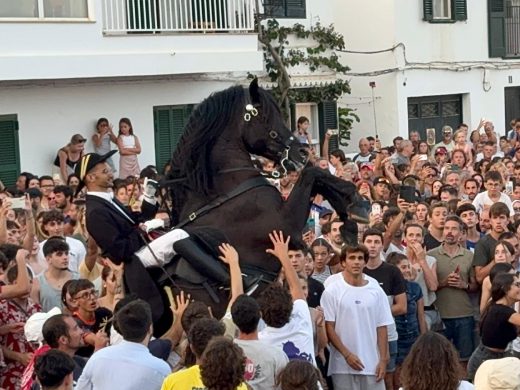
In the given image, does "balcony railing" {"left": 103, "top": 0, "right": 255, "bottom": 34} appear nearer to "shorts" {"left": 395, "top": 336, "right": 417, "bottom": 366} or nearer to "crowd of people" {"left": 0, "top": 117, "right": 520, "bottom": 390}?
"crowd of people" {"left": 0, "top": 117, "right": 520, "bottom": 390}

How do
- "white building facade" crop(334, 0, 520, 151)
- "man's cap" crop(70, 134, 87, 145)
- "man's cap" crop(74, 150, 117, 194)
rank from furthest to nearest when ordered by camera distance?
"white building facade" crop(334, 0, 520, 151) → "man's cap" crop(70, 134, 87, 145) → "man's cap" crop(74, 150, 117, 194)

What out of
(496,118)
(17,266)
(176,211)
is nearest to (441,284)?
(176,211)

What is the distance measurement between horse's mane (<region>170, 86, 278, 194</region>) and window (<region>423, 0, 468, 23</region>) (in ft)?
59.0

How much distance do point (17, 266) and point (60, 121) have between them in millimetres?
10119

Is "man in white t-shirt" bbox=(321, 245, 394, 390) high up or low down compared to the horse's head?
down

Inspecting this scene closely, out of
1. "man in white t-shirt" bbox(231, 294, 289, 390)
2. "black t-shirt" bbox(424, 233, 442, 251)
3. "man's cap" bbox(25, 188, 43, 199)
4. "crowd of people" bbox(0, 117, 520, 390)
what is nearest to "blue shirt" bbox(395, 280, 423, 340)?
"crowd of people" bbox(0, 117, 520, 390)

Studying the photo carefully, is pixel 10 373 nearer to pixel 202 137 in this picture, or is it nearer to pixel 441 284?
pixel 202 137

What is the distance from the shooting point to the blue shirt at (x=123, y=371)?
22.7 feet

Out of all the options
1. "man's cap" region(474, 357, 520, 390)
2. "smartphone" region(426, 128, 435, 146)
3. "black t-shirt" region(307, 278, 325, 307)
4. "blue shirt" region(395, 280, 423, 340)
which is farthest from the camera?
"smartphone" region(426, 128, 435, 146)

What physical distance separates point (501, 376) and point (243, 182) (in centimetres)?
319

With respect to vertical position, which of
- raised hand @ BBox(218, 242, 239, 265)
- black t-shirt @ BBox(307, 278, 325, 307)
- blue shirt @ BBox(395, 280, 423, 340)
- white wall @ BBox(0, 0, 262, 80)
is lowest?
blue shirt @ BBox(395, 280, 423, 340)

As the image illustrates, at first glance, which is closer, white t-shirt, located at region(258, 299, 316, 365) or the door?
white t-shirt, located at region(258, 299, 316, 365)

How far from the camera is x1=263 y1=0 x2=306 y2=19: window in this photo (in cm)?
2305

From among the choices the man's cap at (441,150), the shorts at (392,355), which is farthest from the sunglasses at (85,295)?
the man's cap at (441,150)
